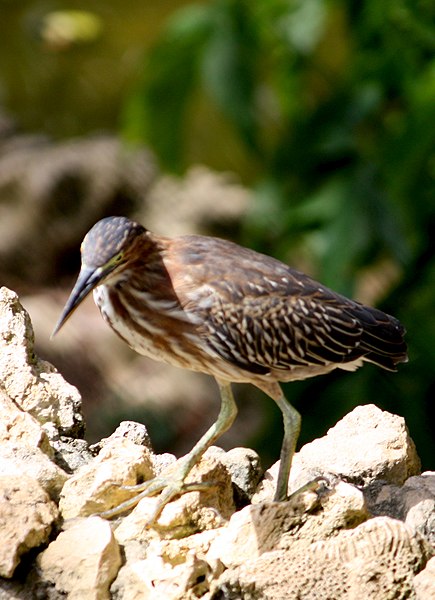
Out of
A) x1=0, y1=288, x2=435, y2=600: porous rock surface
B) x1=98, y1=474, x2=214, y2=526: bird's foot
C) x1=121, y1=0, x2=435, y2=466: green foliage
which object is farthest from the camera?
x1=121, y1=0, x2=435, y2=466: green foliage

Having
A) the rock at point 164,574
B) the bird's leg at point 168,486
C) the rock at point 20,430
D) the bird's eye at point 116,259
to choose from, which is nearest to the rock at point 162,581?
the rock at point 164,574

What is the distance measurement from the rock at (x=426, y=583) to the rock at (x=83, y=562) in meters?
0.77

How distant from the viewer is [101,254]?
134 inches

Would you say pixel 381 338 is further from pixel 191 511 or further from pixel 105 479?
pixel 105 479

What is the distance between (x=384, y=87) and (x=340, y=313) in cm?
268

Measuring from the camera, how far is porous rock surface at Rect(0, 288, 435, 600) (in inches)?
116

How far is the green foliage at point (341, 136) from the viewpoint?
224 inches

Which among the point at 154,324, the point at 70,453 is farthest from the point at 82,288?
the point at 70,453

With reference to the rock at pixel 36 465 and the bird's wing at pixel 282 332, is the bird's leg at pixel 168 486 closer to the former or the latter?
the rock at pixel 36 465

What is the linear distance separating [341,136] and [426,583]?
3548 millimetres

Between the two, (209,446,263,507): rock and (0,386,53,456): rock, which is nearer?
(0,386,53,456): rock

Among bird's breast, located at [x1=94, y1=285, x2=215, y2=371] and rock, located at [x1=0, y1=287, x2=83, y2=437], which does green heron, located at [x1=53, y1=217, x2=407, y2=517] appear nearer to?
bird's breast, located at [x1=94, y1=285, x2=215, y2=371]

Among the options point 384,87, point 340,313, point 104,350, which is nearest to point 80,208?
point 104,350

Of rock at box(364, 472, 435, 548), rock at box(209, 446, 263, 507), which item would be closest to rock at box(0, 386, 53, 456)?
rock at box(209, 446, 263, 507)
